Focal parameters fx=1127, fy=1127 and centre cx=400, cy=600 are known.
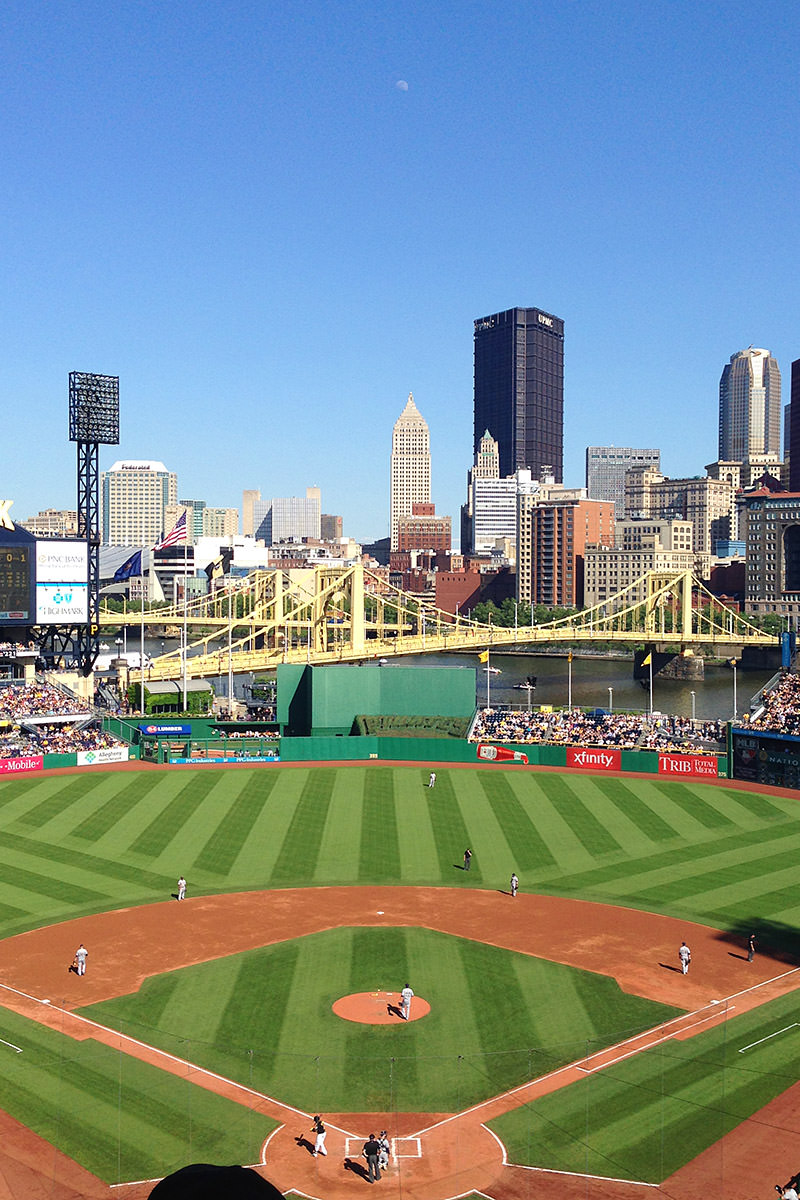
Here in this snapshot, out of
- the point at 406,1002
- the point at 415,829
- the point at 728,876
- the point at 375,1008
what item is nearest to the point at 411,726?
the point at 415,829

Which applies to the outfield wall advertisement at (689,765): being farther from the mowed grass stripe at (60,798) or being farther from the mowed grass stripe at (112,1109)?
the mowed grass stripe at (112,1109)

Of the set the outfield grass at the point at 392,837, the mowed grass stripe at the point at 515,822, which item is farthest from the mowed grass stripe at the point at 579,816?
the mowed grass stripe at the point at 515,822

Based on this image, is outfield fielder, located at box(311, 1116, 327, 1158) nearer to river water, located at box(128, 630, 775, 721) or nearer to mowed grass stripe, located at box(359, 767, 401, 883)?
mowed grass stripe, located at box(359, 767, 401, 883)

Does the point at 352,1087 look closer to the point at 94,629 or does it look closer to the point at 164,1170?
the point at 164,1170

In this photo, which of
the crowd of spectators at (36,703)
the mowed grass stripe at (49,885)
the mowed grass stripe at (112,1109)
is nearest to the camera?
the mowed grass stripe at (112,1109)

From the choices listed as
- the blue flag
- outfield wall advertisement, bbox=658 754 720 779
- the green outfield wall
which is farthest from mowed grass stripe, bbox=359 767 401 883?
the blue flag

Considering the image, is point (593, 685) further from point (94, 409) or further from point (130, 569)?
point (94, 409)

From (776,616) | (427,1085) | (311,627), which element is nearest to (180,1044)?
(427,1085)
